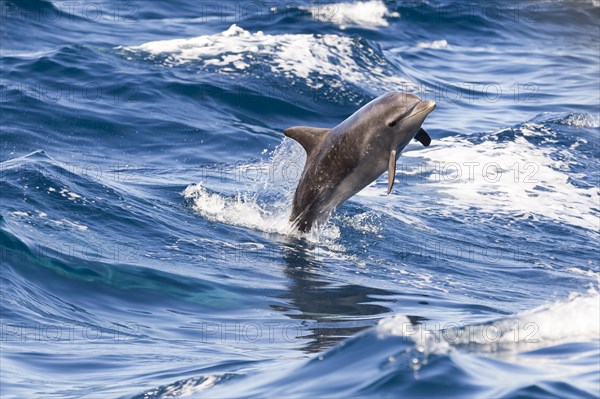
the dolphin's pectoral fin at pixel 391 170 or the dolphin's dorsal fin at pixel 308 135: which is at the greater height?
the dolphin's dorsal fin at pixel 308 135

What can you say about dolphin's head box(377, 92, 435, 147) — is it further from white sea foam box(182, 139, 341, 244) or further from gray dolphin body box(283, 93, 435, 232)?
white sea foam box(182, 139, 341, 244)

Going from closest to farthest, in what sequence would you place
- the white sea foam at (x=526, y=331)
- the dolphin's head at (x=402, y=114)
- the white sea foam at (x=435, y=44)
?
the white sea foam at (x=526, y=331) → the dolphin's head at (x=402, y=114) → the white sea foam at (x=435, y=44)

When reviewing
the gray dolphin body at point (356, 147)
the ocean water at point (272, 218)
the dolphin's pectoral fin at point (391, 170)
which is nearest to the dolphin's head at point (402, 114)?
the gray dolphin body at point (356, 147)

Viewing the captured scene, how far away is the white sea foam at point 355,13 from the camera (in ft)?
104

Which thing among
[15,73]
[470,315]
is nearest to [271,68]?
[15,73]

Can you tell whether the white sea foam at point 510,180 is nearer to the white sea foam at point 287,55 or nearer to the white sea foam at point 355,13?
the white sea foam at point 287,55

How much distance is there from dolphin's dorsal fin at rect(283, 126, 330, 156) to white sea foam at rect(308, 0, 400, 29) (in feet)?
57.0

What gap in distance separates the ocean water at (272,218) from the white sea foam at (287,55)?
0.09 meters

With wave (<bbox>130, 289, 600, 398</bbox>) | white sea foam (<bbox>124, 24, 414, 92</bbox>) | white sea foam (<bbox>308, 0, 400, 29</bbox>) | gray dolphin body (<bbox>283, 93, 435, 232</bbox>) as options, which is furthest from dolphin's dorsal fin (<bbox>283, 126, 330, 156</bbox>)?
white sea foam (<bbox>308, 0, 400, 29</bbox>)

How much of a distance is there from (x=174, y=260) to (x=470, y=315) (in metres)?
3.58

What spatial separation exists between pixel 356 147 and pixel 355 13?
20.1 meters

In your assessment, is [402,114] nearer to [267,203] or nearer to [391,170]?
[391,170]

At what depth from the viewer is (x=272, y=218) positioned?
1528cm

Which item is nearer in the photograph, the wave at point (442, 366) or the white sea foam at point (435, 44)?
the wave at point (442, 366)
